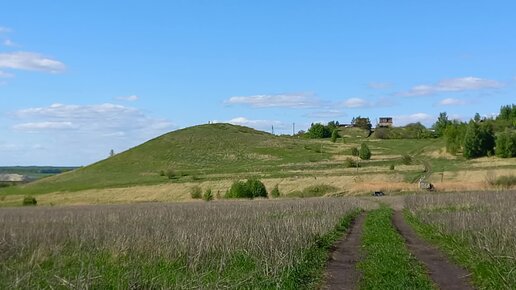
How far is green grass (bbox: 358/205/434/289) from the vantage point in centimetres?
1290

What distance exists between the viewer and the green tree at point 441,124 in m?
171

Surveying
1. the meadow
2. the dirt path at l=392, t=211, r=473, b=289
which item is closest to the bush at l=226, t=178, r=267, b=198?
the dirt path at l=392, t=211, r=473, b=289

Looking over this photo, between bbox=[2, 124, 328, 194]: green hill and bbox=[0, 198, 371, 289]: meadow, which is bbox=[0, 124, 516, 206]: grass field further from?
bbox=[0, 198, 371, 289]: meadow

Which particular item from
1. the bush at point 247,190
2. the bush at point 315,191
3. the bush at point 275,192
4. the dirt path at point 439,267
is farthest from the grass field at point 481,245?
the bush at point 275,192

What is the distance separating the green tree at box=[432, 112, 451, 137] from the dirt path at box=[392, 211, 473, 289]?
502ft

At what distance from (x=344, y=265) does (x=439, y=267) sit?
2455mm

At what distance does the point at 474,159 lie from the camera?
106562 millimetres

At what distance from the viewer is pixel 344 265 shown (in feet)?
53.2

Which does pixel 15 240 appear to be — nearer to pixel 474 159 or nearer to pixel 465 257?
pixel 465 257

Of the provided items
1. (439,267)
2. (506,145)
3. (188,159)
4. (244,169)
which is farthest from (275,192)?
(439,267)

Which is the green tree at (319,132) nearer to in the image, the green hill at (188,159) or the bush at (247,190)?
the green hill at (188,159)

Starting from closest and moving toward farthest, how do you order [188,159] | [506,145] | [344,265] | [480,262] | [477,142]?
[480,262] → [344,265] → [506,145] → [477,142] → [188,159]

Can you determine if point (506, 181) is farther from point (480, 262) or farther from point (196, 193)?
point (480, 262)

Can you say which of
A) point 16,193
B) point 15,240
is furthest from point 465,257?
point 16,193
